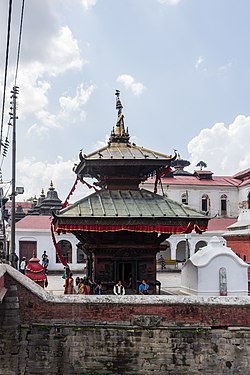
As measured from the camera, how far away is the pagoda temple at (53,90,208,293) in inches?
600

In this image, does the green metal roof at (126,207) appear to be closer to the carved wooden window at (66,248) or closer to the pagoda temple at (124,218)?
the pagoda temple at (124,218)

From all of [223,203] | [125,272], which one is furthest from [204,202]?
[125,272]

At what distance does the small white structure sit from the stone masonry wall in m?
2.78

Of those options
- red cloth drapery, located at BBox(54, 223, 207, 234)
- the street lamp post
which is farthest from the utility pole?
red cloth drapery, located at BBox(54, 223, 207, 234)

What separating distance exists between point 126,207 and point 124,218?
0.84m

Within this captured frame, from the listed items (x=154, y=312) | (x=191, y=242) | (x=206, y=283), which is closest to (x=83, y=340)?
(x=154, y=312)

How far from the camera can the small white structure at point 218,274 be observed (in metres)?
16.4

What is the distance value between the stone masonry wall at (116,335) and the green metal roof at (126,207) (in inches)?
110

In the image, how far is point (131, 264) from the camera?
16594 millimetres

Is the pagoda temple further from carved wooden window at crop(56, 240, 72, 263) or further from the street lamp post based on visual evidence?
carved wooden window at crop(56, 240, 72, 263)

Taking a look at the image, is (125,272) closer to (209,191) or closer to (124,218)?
(124,218)

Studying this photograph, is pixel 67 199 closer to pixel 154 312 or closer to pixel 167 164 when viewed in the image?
pixel 167 164

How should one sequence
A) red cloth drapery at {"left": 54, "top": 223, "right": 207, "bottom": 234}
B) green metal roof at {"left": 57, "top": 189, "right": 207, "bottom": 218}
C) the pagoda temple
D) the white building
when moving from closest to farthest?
red cloth drapery at {"left": 54, "top": 223, "right": 207, "bottom": 234} → the pagoda temple → green metal roof at {"left": 57, "top": 189, "right": 207, "bottom": 218} → the white building

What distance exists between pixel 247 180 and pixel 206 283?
27346 millimetres
